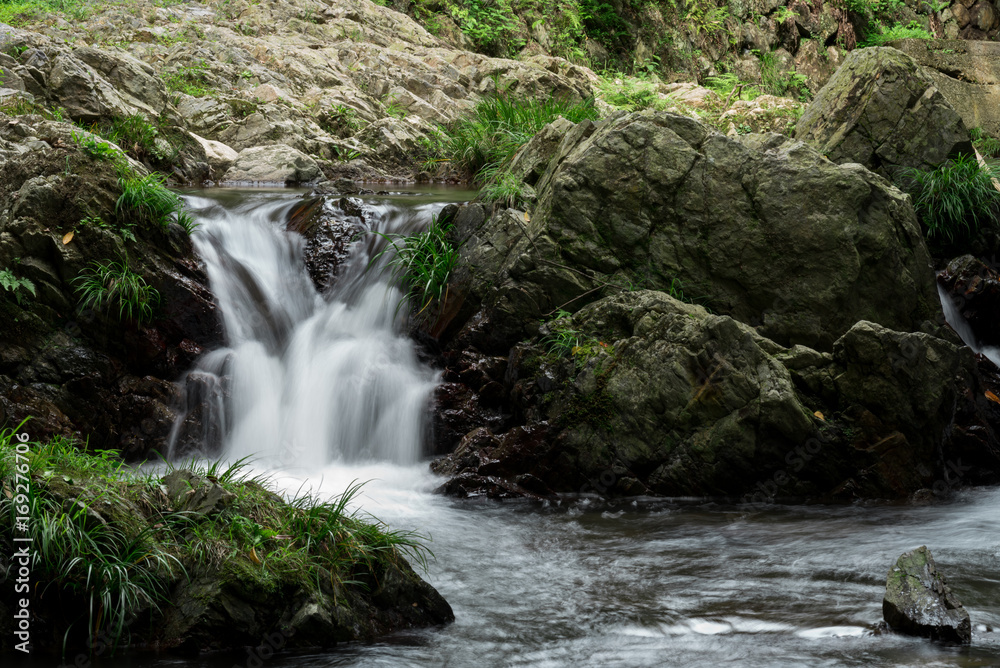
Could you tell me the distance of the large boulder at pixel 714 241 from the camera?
6.94 meters

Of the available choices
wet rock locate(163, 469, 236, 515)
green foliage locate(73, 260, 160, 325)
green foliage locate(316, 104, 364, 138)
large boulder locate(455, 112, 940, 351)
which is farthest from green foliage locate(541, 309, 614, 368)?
green foliage locate(316, 104, 364, 138)

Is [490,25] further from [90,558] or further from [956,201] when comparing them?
[90,558]

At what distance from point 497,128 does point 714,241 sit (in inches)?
230

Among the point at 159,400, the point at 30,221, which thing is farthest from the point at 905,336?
the point at 30,221

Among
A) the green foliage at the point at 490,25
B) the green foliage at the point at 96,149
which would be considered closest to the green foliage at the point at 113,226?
the green foliage at the point at 96,149

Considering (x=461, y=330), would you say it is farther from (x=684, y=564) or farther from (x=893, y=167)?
(x=893, y=167)

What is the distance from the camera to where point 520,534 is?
5.15m

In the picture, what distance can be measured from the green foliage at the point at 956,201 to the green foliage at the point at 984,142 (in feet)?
24.6

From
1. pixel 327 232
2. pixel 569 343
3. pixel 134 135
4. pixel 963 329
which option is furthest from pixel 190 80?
pixel 963 329

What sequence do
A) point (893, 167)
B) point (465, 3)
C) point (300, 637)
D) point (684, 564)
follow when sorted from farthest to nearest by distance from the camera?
point (465, 3)
point (893, 167)
point (684, 564)
point (300, 637)

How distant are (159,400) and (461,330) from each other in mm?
2636

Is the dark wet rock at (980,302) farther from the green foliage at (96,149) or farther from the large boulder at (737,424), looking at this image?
the green foliage at (96,149)

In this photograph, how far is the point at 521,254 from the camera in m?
6.99

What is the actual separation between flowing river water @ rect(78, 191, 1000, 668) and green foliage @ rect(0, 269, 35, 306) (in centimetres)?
147
